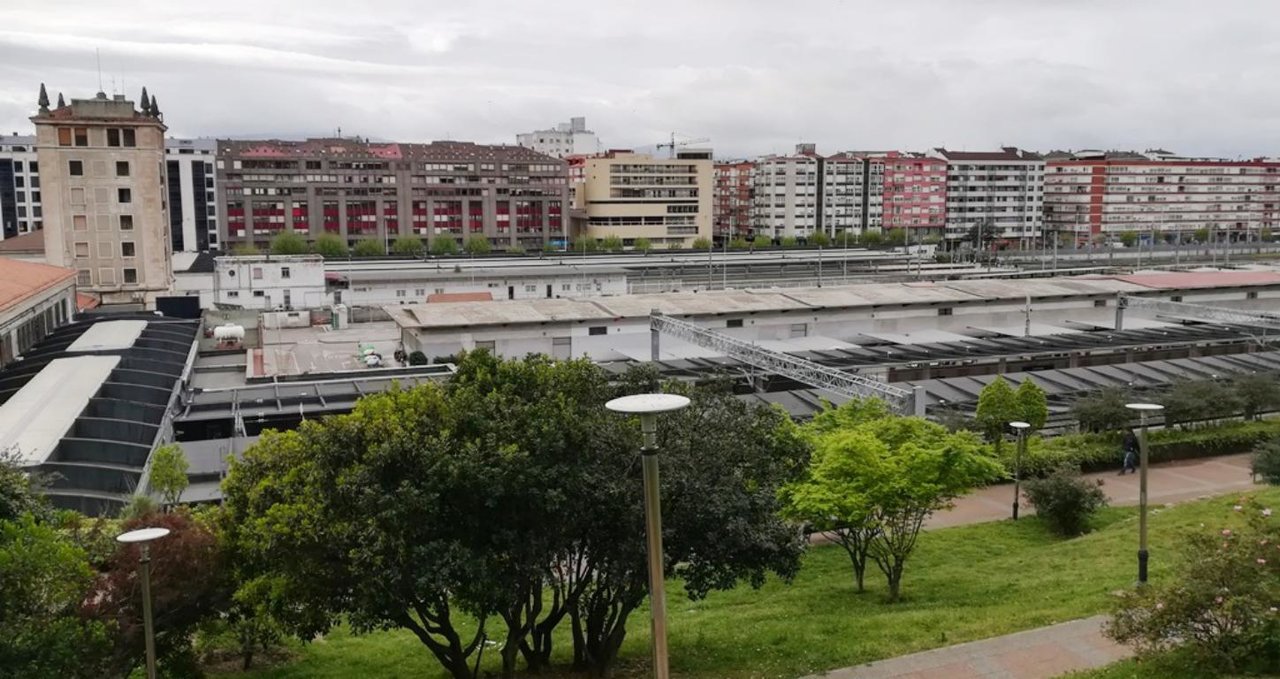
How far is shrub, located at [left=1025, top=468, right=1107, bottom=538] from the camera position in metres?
24.1

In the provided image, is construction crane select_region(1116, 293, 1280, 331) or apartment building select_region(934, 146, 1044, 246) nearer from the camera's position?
construction crane select_region(1116, 293, 1280, 331)

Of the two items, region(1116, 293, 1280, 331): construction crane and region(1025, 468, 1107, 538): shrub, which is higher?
region(1116, 293, 1280, 331): construction crane

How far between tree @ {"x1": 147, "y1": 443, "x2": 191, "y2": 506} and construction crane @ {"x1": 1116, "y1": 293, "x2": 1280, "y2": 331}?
4444cm

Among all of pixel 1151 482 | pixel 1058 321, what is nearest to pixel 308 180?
pixel 1058 321

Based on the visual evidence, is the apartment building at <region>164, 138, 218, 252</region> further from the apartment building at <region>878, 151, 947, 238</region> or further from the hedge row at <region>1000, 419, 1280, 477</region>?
the hedge row at <region>1000, 419, 1280, 477</region>

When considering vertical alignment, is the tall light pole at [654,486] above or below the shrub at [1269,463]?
above

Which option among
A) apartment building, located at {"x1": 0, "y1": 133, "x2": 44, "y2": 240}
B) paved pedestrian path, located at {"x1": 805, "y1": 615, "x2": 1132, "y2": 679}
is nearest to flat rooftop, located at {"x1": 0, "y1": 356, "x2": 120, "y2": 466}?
paved pedestrian path, located at {"x1": 805, "y1": 615, "x2": 1132, "y2": 679}

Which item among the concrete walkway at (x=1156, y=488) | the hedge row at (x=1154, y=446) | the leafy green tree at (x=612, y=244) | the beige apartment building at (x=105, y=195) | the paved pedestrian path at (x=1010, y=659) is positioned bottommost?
the concrete walkway at (x=1156, y=488)

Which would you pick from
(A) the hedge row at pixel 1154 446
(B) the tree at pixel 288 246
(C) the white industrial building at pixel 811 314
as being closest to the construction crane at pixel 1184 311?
(C) the white industrial building at pixel 811 314

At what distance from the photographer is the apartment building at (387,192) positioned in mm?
103625

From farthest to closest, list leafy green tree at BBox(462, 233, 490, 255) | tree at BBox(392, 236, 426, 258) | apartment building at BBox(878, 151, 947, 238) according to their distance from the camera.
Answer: apartment building at BBox(878, 151, 947, 238)
leafy green tree at BBox(462, 233, 490, 255)
tree at BBox(392, 236, 426, 258)

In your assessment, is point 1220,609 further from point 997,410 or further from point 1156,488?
point 997,410

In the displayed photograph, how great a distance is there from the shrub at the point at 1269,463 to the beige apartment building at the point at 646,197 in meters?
92.0

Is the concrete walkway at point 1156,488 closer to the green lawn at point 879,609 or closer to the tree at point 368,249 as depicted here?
the green lawn at point 879,609
